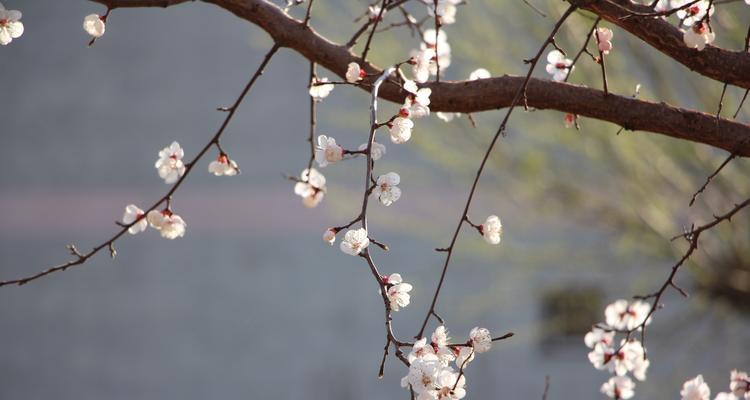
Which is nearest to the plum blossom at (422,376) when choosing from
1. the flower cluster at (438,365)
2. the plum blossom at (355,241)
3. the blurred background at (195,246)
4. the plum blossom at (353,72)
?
the flower cluster at (438,365)

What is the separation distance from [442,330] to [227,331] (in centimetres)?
395

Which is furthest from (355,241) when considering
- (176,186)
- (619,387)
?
(619,387)

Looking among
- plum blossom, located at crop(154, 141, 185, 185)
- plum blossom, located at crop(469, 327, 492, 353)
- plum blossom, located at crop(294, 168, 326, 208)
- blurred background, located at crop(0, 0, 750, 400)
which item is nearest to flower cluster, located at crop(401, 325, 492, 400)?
plum blossom, located at crop(469, 327, 492, 353)

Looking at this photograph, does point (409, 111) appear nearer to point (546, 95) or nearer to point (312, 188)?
point (546, 95)

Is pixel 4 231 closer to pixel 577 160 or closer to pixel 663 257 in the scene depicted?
pixel 577 160

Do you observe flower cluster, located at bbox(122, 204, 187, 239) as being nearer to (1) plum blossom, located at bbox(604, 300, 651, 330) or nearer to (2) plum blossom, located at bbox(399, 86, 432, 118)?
(2) plum blossom, located at bbox(399, 86, 432, 118)

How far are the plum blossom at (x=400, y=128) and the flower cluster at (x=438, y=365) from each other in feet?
0.68

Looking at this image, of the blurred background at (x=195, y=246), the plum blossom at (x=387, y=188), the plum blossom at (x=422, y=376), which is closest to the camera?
the plum blossom at (x=422, y=376)

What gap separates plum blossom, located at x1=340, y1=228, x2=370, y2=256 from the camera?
0.88 m

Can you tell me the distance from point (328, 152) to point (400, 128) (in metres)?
0.08

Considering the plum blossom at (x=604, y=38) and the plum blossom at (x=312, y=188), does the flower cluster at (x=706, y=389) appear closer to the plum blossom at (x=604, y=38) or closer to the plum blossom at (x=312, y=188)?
the plum blossom at (x=604, y=38)

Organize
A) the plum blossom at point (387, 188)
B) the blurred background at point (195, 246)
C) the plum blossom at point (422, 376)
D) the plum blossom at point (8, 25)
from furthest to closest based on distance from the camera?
the blurred background at point (195, 246) < the plum blossom at point (8, 25) < the plum blossom at point (387, 188) < the plum blossom at point (422, 376)

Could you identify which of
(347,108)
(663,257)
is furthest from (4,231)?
(663,257)

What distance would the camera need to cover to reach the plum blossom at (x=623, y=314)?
1.28m
